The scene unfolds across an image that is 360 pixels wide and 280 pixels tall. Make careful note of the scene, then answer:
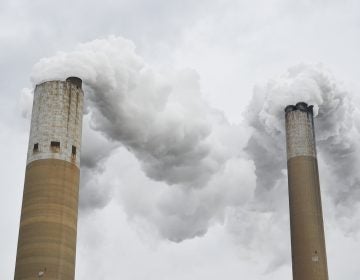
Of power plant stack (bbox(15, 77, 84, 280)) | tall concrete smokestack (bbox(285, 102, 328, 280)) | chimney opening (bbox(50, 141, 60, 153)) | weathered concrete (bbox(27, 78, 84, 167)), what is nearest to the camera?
power plant stack (bbox(15, 77, 84, 280))

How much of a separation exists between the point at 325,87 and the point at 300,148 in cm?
676

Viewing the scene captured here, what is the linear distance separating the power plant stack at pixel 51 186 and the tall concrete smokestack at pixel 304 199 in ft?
57.5

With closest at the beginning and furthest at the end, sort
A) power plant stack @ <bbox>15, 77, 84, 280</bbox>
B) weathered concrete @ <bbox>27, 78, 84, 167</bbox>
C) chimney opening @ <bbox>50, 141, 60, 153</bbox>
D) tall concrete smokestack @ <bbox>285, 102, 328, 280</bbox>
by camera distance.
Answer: power plant stack @ <bbox>15, 77, 84, 280</bbox> < chimney opening @ <bbox>50, 141, 60, 153</bbox> < weathered concrete @ <bbox>27, 78, 84, 167</bbox> < tall concrete smokestack @ <bbox>285, 102, 328, 280</bbox>

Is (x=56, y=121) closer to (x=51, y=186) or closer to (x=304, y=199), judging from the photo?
(x=51, y=186)

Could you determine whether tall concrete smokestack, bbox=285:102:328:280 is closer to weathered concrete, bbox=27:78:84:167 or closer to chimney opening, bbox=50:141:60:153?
weathered concrete, bbox=27:78:84:167

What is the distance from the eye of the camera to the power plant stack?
3225cm

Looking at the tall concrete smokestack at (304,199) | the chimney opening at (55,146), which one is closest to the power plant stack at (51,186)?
the chimney opening at (55,146)

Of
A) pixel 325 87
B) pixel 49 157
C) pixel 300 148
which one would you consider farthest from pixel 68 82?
pixel 325 87

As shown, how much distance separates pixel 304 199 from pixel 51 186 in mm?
19980

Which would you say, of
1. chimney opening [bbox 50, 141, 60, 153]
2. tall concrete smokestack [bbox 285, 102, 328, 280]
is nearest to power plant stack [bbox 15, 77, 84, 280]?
chimney opening [bbox 50, 141, 60, 153]

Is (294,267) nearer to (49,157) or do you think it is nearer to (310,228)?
(310,228)

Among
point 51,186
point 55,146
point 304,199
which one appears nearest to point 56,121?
point 55,146

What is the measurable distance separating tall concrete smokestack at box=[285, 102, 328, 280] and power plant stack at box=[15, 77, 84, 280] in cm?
1753

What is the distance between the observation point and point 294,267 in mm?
44500
